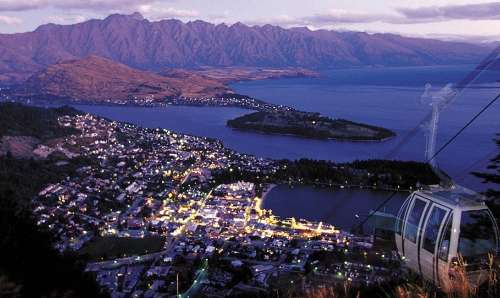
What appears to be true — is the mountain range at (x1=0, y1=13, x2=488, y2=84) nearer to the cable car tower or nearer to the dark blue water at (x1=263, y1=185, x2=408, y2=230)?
the dark blue water at (x1=263, y1=185, x2=408, y2=230)

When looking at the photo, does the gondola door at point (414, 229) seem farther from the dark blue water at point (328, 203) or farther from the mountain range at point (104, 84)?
the mountain range at point (104, 84)

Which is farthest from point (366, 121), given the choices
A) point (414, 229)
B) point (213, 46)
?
point (213, 46)

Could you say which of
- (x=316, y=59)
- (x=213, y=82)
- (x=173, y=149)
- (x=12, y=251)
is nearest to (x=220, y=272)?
(x=12, y=251)

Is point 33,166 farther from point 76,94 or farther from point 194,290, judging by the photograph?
point 76,94

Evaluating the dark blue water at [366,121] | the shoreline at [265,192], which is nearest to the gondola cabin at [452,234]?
the dark blue water at [366,121]

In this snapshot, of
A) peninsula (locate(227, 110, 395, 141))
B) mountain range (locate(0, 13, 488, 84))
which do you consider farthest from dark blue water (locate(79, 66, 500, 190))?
mountain range (locate(0, 13, 488, 84))

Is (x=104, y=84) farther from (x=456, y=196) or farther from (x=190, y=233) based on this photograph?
(x=456, y=196)
